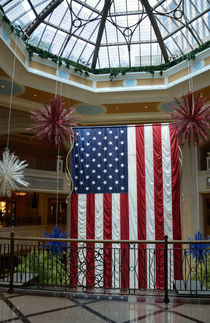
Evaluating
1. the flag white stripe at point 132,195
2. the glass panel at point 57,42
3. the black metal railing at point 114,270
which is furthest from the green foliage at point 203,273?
the glass panel at point 57,42

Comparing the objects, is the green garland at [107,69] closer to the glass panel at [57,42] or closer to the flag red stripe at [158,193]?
the glass panel at [57,42]

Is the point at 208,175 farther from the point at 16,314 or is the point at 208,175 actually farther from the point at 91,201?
the point at 16,314

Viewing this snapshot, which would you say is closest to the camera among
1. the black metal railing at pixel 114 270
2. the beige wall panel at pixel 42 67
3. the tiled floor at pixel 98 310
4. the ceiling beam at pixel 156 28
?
the tiled floor at pixel 98 310

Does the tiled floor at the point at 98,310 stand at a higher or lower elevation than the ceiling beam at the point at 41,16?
lower

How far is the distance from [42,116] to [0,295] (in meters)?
4.50

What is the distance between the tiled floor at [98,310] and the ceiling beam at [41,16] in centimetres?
855

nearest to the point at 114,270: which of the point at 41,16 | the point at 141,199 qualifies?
the point at 141,199

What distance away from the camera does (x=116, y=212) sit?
29.3 ft

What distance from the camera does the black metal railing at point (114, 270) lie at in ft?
18.2

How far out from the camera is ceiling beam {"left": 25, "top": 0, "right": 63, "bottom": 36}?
10273 mm

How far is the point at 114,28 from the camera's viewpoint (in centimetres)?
1170

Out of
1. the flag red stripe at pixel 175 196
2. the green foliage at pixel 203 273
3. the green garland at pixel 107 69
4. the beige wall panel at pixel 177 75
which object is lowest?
the green foliage at pixel 203 273

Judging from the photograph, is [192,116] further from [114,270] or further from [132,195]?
[114,270]

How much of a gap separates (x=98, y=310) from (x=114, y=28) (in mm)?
10142
